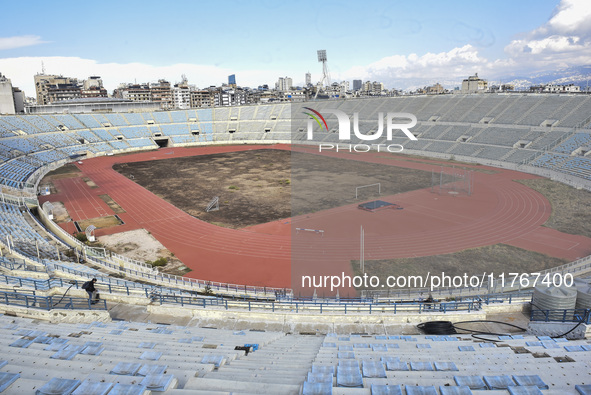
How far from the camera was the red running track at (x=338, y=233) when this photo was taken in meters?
24.3

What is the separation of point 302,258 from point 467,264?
9982 millimetres

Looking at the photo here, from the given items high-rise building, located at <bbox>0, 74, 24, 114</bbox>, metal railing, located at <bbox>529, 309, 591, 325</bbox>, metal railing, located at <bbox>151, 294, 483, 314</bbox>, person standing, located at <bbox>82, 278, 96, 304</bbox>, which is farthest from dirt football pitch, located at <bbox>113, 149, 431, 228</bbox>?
high-rise building, located at <bbox>0, 74, 24, 114</bbox>

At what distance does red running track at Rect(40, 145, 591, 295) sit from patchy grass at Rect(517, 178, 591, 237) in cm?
95

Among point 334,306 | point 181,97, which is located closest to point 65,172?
point 334,306

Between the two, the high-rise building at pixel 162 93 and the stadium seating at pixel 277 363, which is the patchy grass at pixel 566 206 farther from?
the high-rise building at pixel 162 93

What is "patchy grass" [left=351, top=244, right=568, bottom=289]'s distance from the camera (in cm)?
2258

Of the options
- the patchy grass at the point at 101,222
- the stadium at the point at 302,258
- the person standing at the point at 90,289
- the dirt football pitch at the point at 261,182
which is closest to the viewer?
the stadium at the point at 302,258

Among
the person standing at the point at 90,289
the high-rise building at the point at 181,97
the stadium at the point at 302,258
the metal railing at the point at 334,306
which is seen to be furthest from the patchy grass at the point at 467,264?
the high-rise building at the point at 181,97

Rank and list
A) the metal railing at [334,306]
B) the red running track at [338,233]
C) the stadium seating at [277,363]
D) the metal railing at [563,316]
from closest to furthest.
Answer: the stadium seating at [277,363]
the metal railing at [563,316]
the metal railing at [334,306]
the red running track at [338,233]

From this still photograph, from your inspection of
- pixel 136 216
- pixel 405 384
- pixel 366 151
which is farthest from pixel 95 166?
pixel 405 384

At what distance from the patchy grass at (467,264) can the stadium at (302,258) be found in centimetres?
16

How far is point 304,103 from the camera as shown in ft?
312

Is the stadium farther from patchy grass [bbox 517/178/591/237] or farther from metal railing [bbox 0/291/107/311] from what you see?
patchy grass [bbox 517/178/591/237]

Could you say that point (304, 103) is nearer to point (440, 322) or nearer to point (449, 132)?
point (449, 132)
